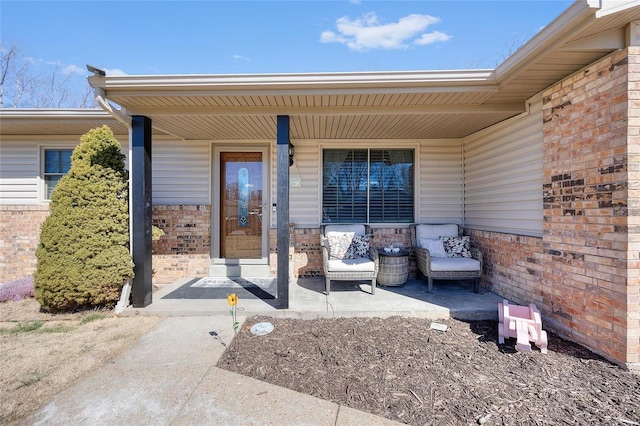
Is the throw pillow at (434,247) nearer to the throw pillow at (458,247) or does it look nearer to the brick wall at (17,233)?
the throw pillow at (458,247)

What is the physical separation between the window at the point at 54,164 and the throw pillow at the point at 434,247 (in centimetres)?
647

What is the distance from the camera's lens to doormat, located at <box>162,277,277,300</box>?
4.14 m

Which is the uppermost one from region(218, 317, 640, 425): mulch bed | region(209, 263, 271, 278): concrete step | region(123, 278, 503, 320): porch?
region(209, 263, 271, 278): concrete step

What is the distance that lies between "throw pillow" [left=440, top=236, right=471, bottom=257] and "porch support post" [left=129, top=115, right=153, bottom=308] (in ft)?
14.4

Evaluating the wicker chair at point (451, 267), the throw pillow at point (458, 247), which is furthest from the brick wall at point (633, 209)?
the throw pillow at point (458, 247)

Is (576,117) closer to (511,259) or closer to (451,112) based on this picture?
(451,112)

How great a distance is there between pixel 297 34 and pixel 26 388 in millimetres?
7035

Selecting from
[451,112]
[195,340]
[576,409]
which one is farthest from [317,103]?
[576,409]

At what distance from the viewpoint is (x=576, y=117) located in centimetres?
289

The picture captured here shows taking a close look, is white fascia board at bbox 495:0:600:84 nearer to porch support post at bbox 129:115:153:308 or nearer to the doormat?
the doormat

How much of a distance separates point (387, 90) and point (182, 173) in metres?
3.83

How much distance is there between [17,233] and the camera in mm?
5238

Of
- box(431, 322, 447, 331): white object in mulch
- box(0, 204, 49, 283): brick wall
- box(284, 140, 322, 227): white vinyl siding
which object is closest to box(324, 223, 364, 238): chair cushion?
box(284, 140, 322, 227): white vinyl siding

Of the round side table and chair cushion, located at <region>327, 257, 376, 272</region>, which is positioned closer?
chair cushion, located at <region>327, 257, 376, 272</region>
